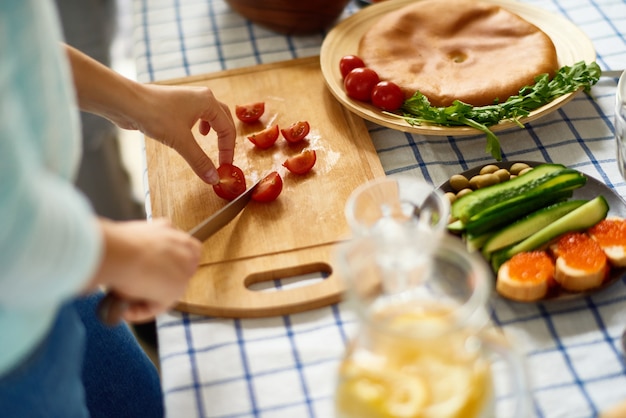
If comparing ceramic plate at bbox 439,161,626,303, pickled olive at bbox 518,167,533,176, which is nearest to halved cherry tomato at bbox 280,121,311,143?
ceramic plate at bbox 439,161,626,303

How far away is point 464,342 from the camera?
857 millimetres

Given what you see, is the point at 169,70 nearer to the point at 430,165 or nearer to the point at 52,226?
the point at 430,165

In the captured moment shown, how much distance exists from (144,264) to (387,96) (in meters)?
0.77

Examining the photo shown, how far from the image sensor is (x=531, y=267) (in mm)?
1138

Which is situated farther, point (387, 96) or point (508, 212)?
point (387, 96)

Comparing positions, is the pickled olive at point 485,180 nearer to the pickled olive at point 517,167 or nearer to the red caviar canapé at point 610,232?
the pickled olive at point 517,167

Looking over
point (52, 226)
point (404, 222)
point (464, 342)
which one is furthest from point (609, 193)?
point (52, 226)

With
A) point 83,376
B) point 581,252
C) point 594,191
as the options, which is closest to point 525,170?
point 594,191

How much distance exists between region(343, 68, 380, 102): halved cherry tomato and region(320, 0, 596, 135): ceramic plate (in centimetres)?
1

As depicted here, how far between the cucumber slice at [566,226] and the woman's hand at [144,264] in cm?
50

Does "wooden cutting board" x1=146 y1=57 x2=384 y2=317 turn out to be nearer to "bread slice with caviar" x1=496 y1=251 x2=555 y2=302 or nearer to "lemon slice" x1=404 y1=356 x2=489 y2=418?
Answer: "bread slice with caviar" x1=496 y1=251 x2=555 y2=302

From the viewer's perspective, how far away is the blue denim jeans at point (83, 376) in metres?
0.98

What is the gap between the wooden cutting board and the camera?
3.96 ft

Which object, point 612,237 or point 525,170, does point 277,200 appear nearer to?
point 525,170
